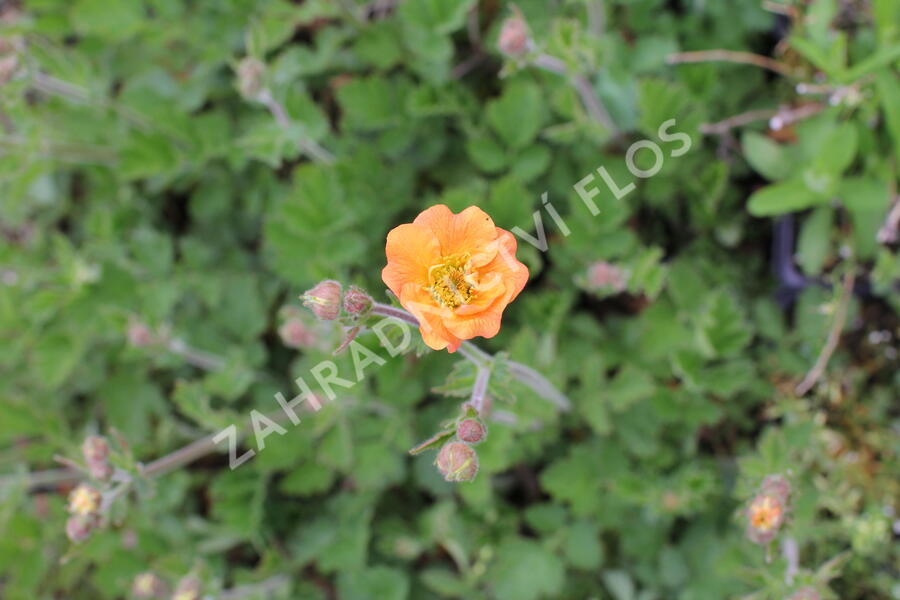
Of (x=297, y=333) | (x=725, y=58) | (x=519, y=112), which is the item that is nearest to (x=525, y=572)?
(x=297, y=333)

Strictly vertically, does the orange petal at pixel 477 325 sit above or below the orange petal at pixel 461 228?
below

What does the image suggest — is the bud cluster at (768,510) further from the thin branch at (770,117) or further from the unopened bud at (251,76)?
the unopened bud at (251,76)

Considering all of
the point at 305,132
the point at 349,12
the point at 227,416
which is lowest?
the point at 227,416

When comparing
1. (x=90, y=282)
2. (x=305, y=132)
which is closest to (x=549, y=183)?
(x=305, y=132)

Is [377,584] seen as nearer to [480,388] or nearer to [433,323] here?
[480,388]

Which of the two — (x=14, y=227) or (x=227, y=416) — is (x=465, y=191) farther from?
(x=14, y=227)

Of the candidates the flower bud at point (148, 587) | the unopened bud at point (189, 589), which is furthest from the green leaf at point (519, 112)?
the flower bud at point (148, 587)

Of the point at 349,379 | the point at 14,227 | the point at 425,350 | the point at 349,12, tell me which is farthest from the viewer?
the point at 14,227
